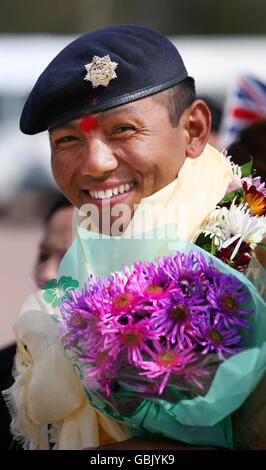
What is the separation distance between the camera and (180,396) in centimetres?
168

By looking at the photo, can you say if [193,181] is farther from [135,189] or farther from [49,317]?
[49,317]

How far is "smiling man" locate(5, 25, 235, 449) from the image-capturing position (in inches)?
77.8

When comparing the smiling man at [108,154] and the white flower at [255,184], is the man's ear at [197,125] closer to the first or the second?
the smiling man at [108,154]

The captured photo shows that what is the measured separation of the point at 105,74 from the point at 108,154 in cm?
24

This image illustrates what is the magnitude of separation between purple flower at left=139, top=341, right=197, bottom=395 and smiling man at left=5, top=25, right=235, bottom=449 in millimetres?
363

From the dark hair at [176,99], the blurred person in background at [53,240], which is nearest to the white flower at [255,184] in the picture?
the dark hair at [176,99]

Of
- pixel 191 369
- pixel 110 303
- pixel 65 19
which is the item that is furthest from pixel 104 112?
pixel 65 19

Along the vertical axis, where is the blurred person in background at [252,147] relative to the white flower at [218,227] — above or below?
below

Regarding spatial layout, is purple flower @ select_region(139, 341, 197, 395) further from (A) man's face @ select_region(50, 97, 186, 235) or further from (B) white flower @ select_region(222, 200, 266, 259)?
(A) man's face @ select_region(50, 97, 186, 235)

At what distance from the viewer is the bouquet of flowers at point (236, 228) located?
191 centimetres

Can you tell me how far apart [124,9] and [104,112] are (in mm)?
21409

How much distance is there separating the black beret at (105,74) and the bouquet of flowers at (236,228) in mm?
420

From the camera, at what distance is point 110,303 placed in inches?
68.7

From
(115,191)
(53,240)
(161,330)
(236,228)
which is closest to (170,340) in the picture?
(161,330)
